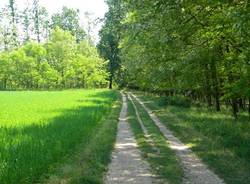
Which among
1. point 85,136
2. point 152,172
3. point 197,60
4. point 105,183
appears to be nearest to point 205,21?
point 197,60

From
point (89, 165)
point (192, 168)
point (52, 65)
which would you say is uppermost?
point (52, 65)

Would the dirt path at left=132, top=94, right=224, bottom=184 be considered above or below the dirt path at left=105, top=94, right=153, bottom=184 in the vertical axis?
below

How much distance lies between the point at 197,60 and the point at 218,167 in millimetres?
7706

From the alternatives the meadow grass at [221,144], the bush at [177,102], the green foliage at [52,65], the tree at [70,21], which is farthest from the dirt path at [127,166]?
the tree at [70,21]

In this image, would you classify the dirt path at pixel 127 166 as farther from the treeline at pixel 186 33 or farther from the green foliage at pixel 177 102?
the green foliage at pixel 177 102

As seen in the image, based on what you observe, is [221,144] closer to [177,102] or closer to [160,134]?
[160,134]

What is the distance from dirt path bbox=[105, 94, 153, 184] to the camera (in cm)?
1123

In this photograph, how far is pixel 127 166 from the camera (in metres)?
13.0

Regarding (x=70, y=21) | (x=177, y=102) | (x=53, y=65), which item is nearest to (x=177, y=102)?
(x=177, y=102)

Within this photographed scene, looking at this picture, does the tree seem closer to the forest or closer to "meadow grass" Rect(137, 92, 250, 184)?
the forest

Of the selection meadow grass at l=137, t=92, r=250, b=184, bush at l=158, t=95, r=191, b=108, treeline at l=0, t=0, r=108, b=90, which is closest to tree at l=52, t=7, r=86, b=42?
treeline at l=0, t=0, r=108, b=90

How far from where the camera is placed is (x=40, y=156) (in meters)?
11.5

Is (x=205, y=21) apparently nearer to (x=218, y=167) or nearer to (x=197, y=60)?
(x=197, y=60)

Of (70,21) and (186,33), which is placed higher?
(70,21)
